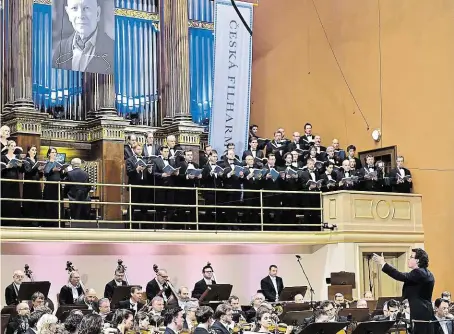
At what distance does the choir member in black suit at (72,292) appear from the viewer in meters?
11.5

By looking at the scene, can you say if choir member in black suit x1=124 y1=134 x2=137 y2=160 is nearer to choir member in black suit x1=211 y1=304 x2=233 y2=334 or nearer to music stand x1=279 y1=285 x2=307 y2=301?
music stand x1=279 y1=285 x2=307 y2=301

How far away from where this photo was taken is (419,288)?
8.35 meters

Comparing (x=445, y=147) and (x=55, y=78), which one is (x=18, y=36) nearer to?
(x=55, y=78)

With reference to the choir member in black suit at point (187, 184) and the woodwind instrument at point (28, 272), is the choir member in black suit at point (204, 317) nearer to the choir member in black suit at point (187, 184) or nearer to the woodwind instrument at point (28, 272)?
the woodwind instrument at point (28, 272)

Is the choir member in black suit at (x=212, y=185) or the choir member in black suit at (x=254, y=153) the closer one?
the choir member in black suit at (x=212, y=185)

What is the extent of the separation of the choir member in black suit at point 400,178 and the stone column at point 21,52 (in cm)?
633

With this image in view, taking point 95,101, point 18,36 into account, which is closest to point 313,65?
point 95,101

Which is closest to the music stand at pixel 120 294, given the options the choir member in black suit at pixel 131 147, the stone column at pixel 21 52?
the choir member in black suit at pixel 131 147

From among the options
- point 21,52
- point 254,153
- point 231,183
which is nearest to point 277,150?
point 254,153

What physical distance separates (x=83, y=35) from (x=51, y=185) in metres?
3.07

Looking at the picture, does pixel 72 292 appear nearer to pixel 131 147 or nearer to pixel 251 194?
pixel 131 147

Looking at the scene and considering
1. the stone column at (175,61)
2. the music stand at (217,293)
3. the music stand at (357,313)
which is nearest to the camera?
the music stand at (357,313)

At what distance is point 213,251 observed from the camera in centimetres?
1431

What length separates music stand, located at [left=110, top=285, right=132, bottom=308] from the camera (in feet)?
35.9
